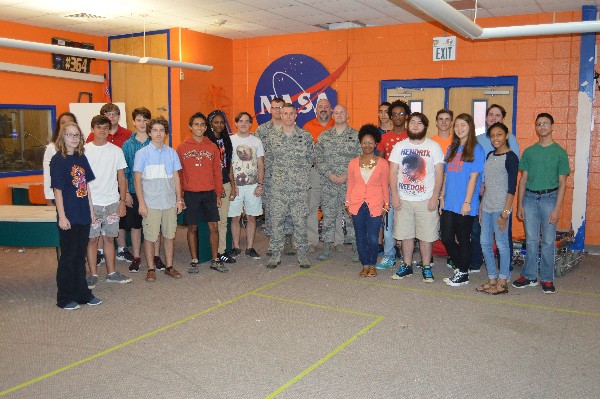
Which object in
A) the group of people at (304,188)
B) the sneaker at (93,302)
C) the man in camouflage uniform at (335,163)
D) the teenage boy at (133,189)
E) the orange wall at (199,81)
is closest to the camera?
the sneaker at (93,302)

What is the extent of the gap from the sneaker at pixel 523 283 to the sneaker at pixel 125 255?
4.22m

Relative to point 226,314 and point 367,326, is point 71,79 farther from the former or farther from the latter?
point 367,326

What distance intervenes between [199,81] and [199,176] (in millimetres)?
4106

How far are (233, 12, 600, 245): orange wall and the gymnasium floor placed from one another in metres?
2.57

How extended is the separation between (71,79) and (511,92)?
687 centimetres

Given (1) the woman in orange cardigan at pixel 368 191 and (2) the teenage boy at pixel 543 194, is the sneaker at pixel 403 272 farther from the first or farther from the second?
(2) the teenage boy at pixel 543 194

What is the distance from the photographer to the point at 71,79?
30.5 ft

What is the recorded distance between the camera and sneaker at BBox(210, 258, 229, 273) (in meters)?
6.08

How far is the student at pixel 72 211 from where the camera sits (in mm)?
4668

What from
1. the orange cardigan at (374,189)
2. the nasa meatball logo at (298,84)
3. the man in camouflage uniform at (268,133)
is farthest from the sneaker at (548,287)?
the nasa meatball logo at (298,84)

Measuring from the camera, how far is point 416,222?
5586mm

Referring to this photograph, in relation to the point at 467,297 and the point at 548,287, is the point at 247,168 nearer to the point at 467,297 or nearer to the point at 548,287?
the point at 467,297

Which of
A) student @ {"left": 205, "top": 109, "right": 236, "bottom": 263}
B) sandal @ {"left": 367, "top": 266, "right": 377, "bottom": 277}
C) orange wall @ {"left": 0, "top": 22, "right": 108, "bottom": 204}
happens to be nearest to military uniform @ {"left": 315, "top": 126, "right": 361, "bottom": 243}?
sandal @ {"left": 367, "top": 266, "right": 377, "bottom": 277}

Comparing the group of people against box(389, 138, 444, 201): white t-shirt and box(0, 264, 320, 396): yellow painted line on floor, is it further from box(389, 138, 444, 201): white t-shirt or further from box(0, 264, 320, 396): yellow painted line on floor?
box(0, 264, 320, 396): yellow painted line on floor
